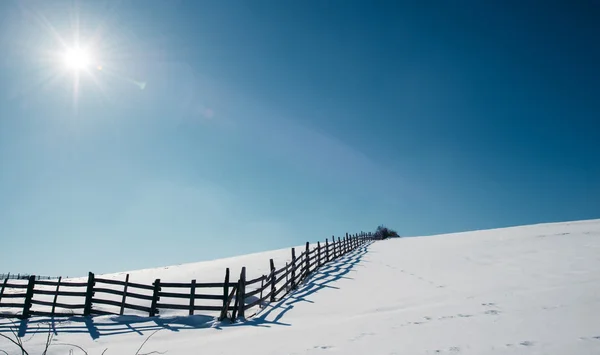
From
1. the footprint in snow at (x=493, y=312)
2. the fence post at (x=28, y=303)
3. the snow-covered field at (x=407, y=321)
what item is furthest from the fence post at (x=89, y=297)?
the footprint in snow at (x=493, y=312)

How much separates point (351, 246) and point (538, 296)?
21.3 metres

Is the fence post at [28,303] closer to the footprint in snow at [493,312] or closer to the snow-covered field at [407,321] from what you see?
the snow-covered field at [407,321]

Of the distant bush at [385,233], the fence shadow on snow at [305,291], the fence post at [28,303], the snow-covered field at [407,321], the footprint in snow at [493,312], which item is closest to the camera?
the snow-covered field at [407,321]

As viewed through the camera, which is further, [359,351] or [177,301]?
[177,301]

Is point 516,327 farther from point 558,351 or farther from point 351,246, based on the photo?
point 351,246

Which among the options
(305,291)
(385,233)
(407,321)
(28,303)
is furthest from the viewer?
(385,233)

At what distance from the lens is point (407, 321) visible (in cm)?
800

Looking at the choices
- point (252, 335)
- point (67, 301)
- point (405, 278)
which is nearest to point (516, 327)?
point (252, 335)

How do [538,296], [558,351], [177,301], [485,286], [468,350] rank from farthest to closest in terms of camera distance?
1. [177,301]
2. [485,286]
3. [538,296]
4. [468,350]
5. [558,351]

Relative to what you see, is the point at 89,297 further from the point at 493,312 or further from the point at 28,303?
the point at 493,312

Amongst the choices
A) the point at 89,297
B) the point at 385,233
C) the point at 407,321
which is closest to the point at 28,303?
the point at 89,297

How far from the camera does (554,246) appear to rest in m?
18.6

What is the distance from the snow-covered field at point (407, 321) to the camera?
633 cm

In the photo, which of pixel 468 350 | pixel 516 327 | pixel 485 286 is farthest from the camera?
pixel 485 286
